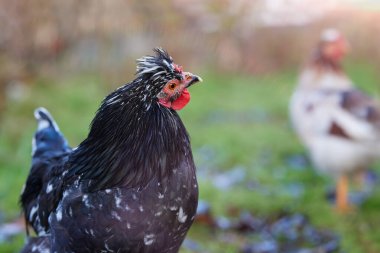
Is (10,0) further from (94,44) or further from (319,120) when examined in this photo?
(319,120)

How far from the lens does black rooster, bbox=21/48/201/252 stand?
2804 millimetres

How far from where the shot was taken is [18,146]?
6938mm

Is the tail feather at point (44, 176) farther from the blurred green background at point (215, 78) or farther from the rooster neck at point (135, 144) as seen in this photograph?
the blurred green background at point (215, 78)

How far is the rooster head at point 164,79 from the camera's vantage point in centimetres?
284

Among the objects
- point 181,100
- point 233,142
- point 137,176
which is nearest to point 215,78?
point 233,142

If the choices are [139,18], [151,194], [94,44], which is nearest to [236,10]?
[139,18]

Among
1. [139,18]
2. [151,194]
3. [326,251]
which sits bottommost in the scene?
[151,194]

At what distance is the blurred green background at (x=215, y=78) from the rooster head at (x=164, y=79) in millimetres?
2200

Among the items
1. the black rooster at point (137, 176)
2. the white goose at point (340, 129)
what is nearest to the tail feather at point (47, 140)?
the black rooster at point (137, 176)

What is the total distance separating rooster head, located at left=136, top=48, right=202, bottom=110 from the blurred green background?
2200 millimetres

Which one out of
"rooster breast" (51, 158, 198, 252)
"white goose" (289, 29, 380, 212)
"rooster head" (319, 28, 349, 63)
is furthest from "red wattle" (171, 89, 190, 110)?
"rooster head" (319, 28, 349, 63)

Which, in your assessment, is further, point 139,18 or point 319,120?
point 139,18

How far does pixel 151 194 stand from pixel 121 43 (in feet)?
25.0

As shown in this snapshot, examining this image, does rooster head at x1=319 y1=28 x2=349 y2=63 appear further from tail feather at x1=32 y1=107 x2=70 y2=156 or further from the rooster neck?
the rooster neck
